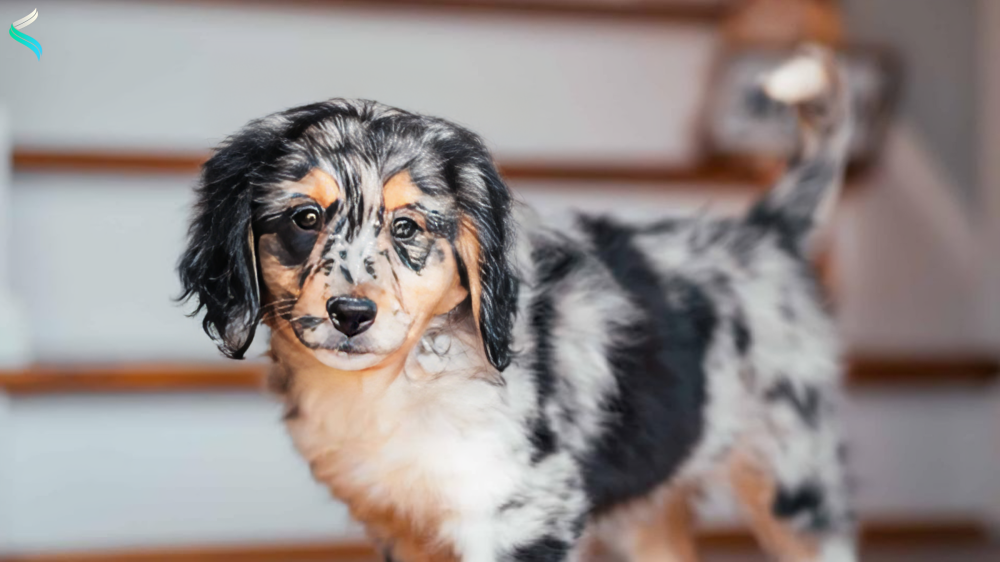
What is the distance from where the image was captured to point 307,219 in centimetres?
92

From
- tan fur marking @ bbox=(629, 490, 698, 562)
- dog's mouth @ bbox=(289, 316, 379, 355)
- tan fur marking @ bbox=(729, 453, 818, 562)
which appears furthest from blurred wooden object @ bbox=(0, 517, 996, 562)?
dog's mouth @ bbox=(289, 316, 379, 355)

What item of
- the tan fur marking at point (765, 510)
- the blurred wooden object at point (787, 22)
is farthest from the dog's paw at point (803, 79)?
the blurred wooden object at point (787, 22)

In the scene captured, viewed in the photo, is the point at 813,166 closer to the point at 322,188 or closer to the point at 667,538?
the point at 667,538

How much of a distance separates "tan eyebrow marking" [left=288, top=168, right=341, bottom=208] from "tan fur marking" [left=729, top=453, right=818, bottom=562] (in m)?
0.74

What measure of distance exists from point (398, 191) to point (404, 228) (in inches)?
1.3

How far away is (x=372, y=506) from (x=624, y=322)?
1.21ft

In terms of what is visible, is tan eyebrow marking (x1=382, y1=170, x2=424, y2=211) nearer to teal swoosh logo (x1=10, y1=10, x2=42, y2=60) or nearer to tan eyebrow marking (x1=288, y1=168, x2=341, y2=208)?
tan eyebrow marking (x1=288, y1=168, x2=341, y2=208)

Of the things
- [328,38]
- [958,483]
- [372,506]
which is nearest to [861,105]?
[958,483]

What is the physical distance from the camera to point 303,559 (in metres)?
2.37

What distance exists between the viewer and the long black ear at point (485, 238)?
95cm

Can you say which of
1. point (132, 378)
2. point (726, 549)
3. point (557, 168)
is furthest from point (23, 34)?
point (726, 549)

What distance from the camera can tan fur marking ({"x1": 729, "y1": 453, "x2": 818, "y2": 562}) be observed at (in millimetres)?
1379

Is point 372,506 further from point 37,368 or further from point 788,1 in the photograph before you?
point 788,1

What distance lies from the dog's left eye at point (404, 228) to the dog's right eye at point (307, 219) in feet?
0.23
